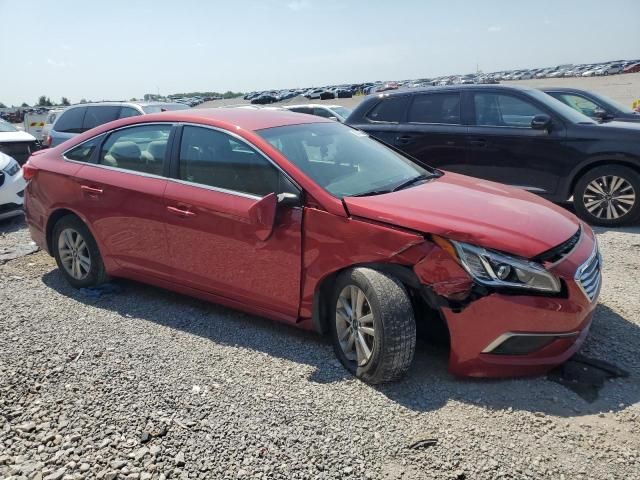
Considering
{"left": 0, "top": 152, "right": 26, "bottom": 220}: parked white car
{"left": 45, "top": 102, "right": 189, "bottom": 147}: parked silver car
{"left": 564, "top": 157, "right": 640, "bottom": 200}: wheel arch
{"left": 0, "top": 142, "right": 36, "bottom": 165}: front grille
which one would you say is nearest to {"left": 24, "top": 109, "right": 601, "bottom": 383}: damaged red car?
{"left": 0, "top": 152, "right": 26, "bottom": 220}: parked white car

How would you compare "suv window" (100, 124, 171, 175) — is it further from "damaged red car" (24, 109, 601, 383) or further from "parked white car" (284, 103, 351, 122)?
"parked white car" (284, 103, 351, 122)

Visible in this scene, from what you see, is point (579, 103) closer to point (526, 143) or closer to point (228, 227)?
point (526, 143)

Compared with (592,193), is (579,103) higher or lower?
higher

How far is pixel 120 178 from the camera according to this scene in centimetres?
428

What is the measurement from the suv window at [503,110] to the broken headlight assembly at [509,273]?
4.56m

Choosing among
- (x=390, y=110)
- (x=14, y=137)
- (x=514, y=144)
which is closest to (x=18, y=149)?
A: (x=14, y=137)

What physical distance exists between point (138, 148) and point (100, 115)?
6981 millimetres

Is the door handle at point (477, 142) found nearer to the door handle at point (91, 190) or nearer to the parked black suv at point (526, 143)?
the parked black suv at point (526, 143)

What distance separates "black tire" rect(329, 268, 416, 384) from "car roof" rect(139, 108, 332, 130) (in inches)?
59.4

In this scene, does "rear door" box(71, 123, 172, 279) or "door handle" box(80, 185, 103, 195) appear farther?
"door handle" box(80, 185, 103, 195)

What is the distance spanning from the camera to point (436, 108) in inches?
293

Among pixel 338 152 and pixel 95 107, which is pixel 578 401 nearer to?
pixel 338 152

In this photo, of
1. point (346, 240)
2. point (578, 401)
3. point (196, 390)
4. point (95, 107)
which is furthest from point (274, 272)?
point (95, 107)

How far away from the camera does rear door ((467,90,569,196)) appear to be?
6.70m
